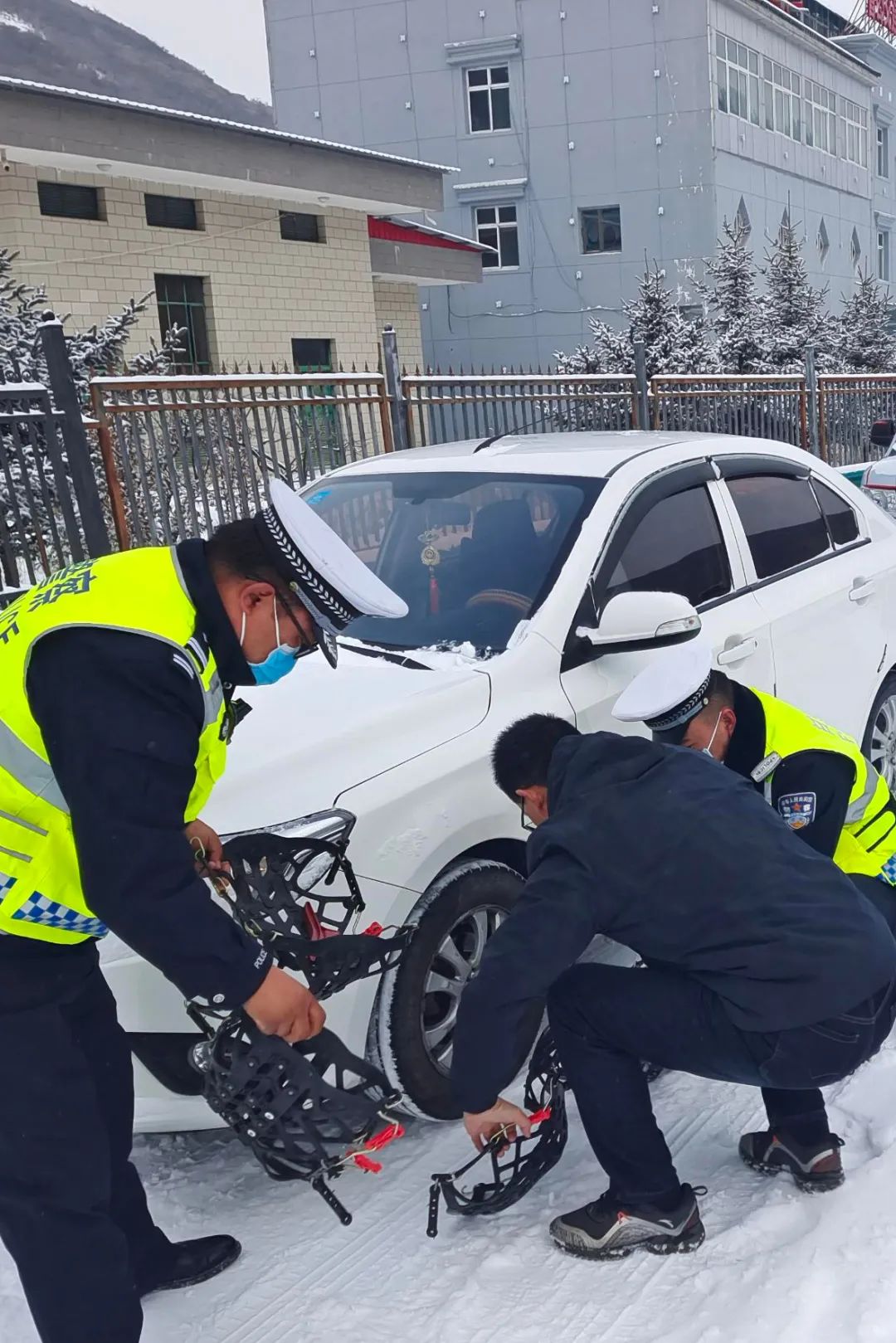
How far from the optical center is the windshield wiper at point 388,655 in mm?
3365

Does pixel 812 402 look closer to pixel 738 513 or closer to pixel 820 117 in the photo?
pixel 738 513

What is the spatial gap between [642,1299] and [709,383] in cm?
1104

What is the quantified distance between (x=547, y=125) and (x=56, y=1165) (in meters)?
32.0

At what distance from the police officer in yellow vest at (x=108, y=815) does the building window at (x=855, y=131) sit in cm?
4255

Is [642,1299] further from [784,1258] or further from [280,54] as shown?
[280,54]

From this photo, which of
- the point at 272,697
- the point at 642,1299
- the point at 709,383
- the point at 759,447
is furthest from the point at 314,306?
the point at 642,1299

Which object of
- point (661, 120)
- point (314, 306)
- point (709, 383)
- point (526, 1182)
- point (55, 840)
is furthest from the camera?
point (661, 120)

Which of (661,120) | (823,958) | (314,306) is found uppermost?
(661,120)

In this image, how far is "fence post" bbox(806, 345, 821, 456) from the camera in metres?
14.6

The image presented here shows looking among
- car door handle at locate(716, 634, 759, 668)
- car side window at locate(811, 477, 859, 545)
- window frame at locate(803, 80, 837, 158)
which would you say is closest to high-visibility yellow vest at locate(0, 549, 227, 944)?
car door handle at locate(716, 634, 759, 668)

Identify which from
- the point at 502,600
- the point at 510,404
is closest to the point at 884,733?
the point at 502,600

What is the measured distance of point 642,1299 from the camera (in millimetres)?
2484

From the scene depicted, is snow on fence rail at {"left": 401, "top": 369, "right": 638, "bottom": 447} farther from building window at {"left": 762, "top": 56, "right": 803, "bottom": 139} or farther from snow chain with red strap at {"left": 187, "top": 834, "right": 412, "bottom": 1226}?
building window at {"left": 762, "top": 56, "right": 803, "bottom": 139}

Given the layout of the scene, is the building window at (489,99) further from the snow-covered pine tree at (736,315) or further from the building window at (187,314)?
the building window at (187,314)
